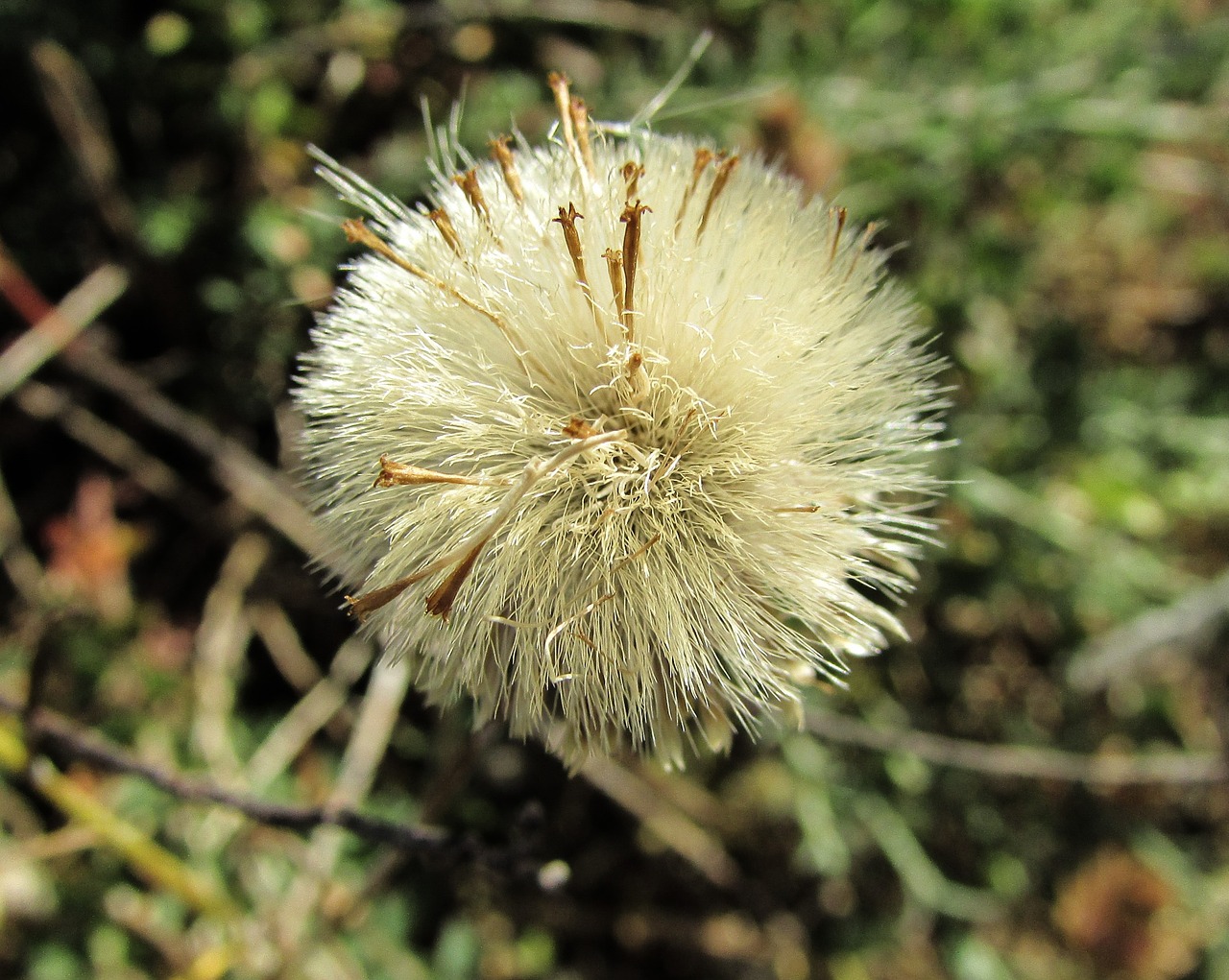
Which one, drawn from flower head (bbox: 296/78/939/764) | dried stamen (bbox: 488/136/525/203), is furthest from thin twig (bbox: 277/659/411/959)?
dried stamen (bbox: 488/136/525/203)

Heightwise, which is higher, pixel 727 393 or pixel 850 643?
pixel 727 393

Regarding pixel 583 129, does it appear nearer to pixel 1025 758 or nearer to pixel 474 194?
pixel 474 194

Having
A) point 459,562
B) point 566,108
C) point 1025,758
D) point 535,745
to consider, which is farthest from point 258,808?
point 1025,758

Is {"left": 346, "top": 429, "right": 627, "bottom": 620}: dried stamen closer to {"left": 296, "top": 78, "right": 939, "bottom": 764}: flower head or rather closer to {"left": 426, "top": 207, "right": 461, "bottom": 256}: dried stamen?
{"left": 296, "top": 78, "right": 939, "bottom": 764}: flower head

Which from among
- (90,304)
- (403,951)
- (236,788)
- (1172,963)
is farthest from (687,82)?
(1172,963)

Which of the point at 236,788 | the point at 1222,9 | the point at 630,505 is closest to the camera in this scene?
the point at 630,505

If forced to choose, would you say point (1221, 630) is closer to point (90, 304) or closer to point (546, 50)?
point (546, 50)

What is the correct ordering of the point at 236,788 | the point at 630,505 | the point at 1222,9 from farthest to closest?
1. the point at 1222,9
2. the point at 236,788
3. the point at 630,505
